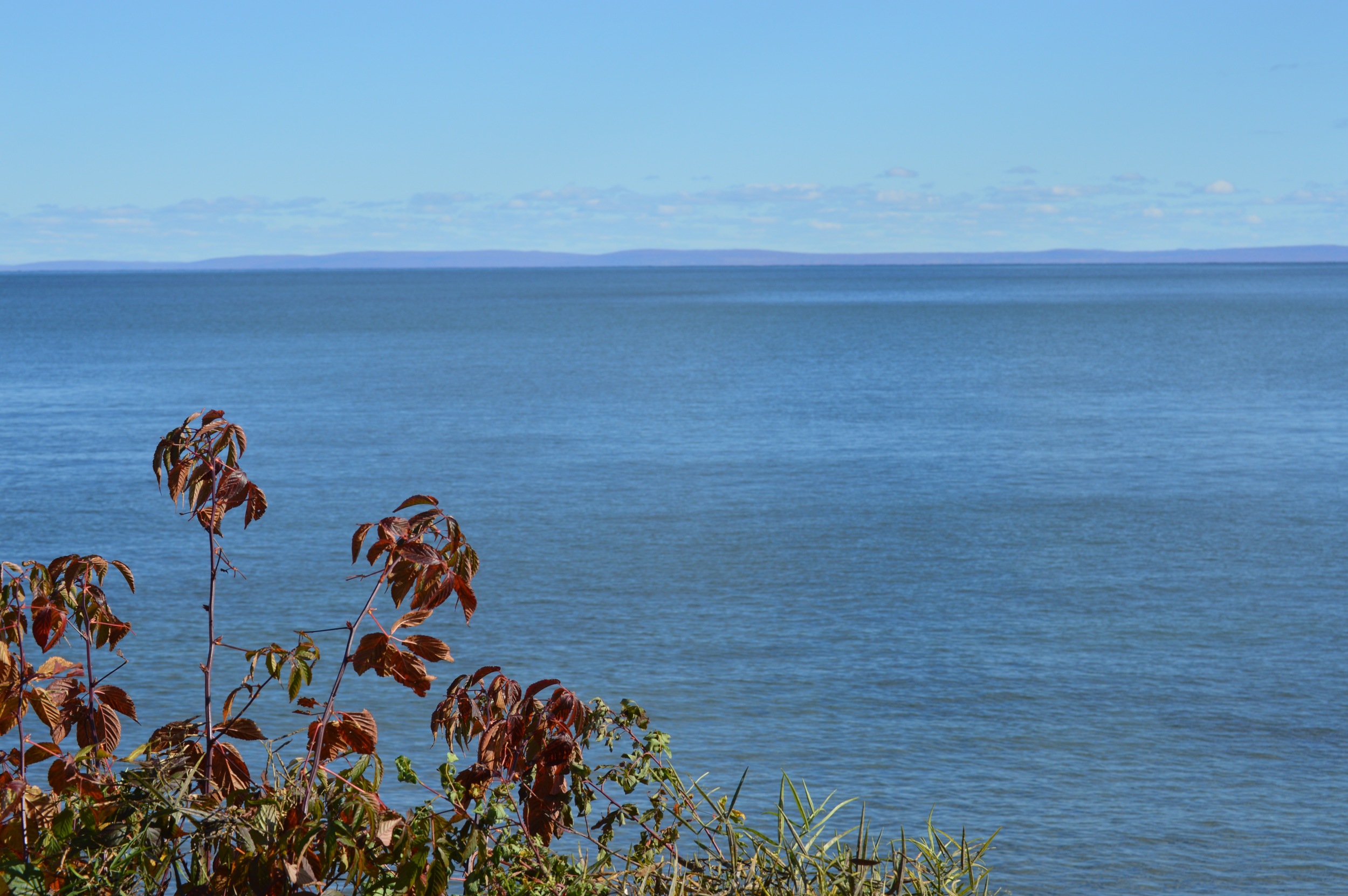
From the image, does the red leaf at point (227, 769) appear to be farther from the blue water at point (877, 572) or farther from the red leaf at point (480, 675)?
the blue water at point (877, 572)

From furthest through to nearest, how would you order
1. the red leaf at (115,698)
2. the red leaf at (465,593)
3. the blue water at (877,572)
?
the blue water at (877,572)
the red leaf at (115,698)
the red leaf at (465,593)

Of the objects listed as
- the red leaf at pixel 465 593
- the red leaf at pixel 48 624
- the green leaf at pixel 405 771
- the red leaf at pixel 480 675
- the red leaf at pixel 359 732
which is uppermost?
the red leaf at pixel 465 593

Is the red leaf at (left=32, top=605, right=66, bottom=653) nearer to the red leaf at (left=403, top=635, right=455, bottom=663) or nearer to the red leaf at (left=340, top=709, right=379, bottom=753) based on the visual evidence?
the red leaf at (left=340, top=709, right=379, bottom=753)

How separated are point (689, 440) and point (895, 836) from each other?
70.7ft

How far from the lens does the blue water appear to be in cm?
1036

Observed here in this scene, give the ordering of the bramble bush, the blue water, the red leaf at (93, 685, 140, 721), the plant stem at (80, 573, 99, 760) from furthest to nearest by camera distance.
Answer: the blue water → the red leaf at (93, 685, 140, 721) → the plant stem at (80, 573, 99, 760) → the bramble bush

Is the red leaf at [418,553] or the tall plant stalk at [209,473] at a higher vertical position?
the tall plant stalk at [209,473]

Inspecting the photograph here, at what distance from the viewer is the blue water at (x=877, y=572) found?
10359mm

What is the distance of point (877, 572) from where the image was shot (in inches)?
666

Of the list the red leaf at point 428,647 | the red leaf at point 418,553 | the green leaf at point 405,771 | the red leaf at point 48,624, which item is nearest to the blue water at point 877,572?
the green leaf at point 405,771

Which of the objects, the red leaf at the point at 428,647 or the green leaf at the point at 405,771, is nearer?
the red leaf at the point at 428,647

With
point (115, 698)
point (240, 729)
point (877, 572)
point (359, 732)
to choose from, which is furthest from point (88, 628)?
point (877, 572)

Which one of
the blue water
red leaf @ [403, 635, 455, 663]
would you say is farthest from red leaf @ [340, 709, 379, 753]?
the blue water

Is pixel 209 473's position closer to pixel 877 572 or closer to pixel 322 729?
pixel 322 729
